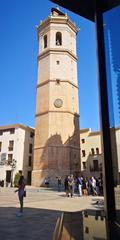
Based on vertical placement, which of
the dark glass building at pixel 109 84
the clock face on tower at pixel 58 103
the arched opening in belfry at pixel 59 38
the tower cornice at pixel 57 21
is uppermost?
the tower cornice at pixel 57 21

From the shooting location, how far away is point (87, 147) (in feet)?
159

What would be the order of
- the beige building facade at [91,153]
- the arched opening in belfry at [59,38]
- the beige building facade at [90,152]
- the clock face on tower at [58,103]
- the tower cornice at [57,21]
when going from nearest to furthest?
the clock face on tower at [58,103], the tower cornice at [57,21], the arched opening in belfry at [59,38], the beige building facade at [91,153], the beige building facade at [90,152]

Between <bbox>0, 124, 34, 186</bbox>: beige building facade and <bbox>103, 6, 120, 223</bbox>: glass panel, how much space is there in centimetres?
3881

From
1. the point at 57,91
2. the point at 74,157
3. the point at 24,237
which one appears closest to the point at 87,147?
the point at 74,157

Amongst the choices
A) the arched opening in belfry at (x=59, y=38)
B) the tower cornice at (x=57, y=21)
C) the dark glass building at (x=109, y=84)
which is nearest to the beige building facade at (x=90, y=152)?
the arched opening in belfry at (x=59, y=38)

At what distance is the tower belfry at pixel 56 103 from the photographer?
113ft

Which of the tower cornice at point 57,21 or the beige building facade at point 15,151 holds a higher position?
the tower cornice at point 57,21

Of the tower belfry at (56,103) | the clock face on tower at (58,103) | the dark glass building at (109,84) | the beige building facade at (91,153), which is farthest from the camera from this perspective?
the beige building facade at (91,153)

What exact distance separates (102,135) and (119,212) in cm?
108

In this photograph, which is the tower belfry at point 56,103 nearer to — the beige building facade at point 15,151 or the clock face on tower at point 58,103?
the clock face on tower at point 58,103

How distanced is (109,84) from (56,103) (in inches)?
1300

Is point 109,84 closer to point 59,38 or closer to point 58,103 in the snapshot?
point 58,103

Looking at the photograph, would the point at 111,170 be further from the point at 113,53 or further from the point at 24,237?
the point at 24,237

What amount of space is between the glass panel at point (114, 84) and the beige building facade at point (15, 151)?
3881 centimetres
